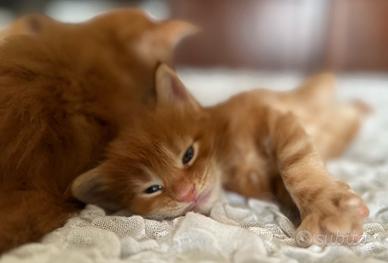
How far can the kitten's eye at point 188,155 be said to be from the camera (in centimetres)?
112

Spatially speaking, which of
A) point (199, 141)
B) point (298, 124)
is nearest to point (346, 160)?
point (298, 124)

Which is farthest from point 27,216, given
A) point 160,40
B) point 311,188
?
point 160,40

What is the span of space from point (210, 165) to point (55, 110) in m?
0.36

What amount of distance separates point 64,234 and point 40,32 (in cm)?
61

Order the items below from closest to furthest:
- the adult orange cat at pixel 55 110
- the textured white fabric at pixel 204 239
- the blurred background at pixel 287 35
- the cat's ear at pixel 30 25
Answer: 1. the textured white fabric at pixel 204 239
2. the adult orange cat at pixel 55 110
3. the cat's ear at pixel 30 25
4. the blurred background at pixel 287 35

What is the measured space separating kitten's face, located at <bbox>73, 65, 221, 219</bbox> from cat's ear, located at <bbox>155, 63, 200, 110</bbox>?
0.10 ft

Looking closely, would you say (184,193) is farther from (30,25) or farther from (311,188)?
(30,25)

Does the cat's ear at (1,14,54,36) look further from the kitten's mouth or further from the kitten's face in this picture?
the kitten's mouth

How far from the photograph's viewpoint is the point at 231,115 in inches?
53.1

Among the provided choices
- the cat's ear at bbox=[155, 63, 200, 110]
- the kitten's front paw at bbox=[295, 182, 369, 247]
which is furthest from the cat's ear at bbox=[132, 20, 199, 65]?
the kitten's front paw at bbox=[295, 182, 369, 247]

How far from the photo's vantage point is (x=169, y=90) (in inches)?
47.6

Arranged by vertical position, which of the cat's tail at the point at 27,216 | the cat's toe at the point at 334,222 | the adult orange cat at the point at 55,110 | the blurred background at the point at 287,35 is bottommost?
the blurred background at the point at 287,35

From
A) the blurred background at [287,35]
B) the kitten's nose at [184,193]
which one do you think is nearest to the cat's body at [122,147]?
the kitten's nose at [184,193]

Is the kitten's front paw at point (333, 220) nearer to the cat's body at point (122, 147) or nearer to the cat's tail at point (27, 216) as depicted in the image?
the cat's body at point (122, 147)
